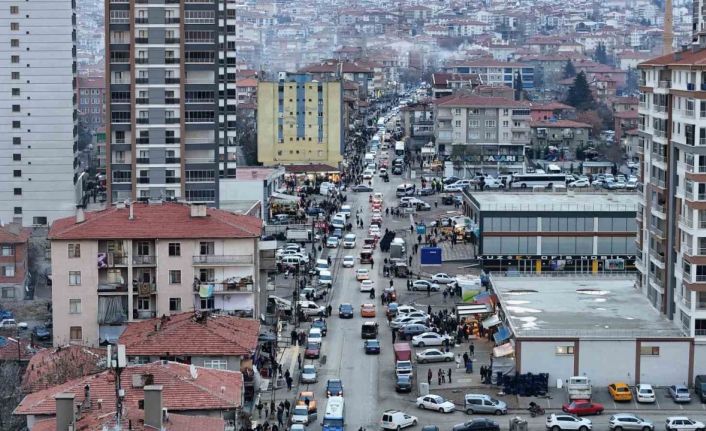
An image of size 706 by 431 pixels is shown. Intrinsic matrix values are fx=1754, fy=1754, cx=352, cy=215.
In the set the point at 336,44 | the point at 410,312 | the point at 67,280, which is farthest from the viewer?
the point at 336,44

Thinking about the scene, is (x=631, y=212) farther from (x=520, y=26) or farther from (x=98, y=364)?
(x=520, y=26)

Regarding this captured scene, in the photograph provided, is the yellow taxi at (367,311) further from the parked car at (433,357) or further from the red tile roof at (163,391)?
the red tile roof at (163,391)

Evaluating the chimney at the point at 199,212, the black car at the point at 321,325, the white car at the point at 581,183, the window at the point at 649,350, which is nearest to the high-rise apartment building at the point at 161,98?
the black car at the point at 321,325

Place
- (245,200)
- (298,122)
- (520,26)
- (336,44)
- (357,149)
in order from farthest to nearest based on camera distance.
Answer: (520,26) < (336,44) < (357,149) < (298,122) < (245,200)

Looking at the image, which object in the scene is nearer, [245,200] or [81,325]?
[81,325]

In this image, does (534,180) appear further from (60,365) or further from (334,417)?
(60,365)

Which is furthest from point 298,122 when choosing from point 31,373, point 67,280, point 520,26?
point 520,26
